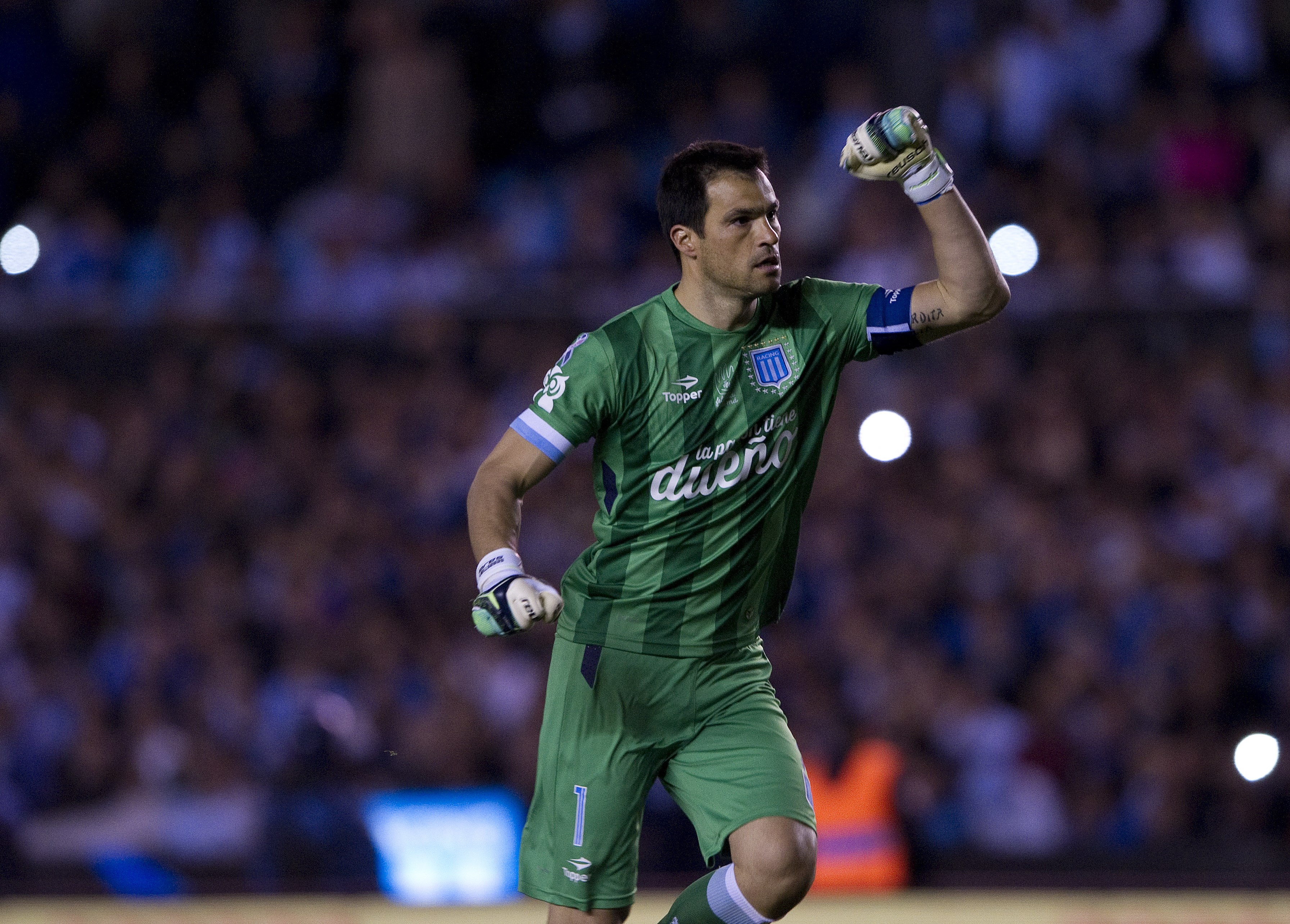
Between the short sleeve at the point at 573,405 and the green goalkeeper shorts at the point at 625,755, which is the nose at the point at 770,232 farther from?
the green goalkeeper shorts at the point at 625,755

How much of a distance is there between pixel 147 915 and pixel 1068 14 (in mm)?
9059

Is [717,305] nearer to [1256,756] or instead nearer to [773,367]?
[773,367]

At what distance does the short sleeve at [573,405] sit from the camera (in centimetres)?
529

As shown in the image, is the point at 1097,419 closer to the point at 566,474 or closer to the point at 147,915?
the point at 566,474

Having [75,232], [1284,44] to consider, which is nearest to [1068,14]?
[1284,44]

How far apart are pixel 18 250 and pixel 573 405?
8977 mm

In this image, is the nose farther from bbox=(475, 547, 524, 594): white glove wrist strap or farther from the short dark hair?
bbox=(475, 547, 524, 594): white glove wrist strap

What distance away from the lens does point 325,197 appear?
1341 cm

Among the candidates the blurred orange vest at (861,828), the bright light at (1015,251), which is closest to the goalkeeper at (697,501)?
the blurred orange vest at (861,828)

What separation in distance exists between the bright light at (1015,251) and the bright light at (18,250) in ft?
23.1

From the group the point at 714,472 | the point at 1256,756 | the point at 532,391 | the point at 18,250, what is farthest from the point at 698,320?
the point at 18,250

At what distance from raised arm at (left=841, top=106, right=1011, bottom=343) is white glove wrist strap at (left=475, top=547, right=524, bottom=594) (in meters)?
1.52

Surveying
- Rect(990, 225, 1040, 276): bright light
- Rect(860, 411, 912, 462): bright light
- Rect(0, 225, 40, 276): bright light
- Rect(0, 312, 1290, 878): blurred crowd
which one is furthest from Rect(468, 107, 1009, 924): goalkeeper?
Rect(0, 225, 40, 276): bright light

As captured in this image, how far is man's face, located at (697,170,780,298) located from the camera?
5328 millimetres
